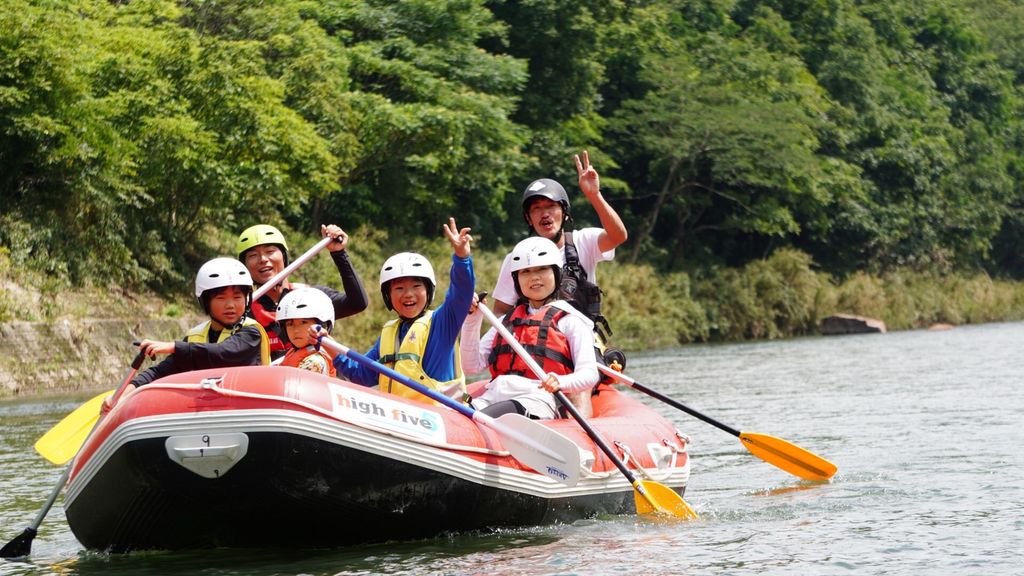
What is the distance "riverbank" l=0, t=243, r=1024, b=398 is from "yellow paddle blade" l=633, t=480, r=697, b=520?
10.8 m

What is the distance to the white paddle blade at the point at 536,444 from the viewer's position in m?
6.29

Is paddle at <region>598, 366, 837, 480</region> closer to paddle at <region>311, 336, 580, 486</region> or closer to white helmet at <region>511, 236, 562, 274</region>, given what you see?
white helmet at <region>511, 236, 562, 274</region>

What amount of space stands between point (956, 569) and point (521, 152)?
23.7 m

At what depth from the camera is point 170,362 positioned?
639 centimetres

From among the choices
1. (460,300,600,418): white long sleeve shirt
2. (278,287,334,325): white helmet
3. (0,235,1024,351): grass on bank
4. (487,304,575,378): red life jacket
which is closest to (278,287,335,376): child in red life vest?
(278,287,334,325): white helmet

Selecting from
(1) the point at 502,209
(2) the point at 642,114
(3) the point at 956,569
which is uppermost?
(2) the point at 642,114

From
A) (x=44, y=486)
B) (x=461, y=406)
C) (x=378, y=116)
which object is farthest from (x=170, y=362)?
(x=378, y=116)

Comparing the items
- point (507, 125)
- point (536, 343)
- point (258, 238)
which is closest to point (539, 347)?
point (536, 343)

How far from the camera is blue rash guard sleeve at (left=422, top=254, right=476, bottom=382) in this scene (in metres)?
6.62

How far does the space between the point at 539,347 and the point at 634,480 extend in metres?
0.82

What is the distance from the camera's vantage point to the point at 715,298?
3144 centimetres

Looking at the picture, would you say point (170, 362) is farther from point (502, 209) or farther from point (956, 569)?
point (502, 209)

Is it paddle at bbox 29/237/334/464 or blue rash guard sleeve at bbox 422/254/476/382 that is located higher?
blue rash guard sleeve at bbox 422/254/476/382

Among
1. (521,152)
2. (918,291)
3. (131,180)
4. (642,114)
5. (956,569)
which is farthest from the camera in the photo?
(918,291)
